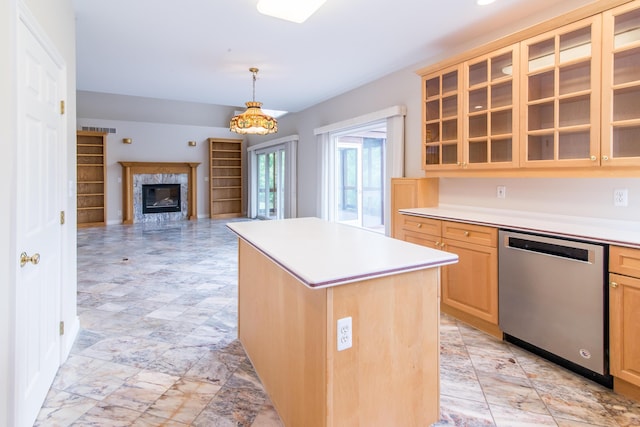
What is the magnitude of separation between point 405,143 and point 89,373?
3.96 m

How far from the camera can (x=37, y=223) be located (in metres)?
1.90

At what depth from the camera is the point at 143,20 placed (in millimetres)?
3416

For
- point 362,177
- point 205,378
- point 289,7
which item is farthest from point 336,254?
point 362,177

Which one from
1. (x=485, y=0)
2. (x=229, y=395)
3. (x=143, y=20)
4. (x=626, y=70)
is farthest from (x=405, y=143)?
(x=229, y=395)

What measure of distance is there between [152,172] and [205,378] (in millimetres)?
8612

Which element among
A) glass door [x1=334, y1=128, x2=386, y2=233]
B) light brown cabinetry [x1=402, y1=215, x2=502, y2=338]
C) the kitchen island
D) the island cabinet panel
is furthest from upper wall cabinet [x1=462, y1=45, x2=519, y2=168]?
glass door [x1=334, y1=128, x2=386, y2=233]

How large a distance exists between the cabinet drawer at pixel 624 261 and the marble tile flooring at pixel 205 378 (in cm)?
75

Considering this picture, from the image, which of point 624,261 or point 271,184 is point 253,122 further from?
point 271,184

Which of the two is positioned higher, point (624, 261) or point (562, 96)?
point (562, 96)

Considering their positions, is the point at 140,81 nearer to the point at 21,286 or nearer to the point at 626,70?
the point at 21,286

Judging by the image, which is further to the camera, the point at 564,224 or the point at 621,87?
the point at 564,224

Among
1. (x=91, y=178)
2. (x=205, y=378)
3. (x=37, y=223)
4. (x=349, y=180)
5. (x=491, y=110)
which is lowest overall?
(x=205, y=378)

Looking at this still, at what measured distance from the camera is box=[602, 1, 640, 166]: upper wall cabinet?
2.20 m

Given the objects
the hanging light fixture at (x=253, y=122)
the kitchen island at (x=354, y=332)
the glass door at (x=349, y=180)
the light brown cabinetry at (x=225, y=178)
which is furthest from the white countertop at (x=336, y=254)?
the light brown cabinetry at (x=225, y=178)
